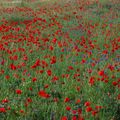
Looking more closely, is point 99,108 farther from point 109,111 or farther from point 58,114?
point 58,114

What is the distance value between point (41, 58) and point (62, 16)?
748 centimetres

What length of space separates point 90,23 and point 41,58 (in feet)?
→ 20.2

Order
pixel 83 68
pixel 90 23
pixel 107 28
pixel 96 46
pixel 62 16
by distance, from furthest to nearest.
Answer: pixel 62 16
pixel 90 23
pixel 107 28
pixel 96 46
pixel 83 68

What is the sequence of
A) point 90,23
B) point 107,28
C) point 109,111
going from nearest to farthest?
point 109,111, point 107,28, point 90,23

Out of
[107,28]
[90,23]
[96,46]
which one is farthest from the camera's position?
[90,23]

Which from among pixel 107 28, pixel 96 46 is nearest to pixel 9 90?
pixel 96 46

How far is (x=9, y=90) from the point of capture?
20.8 feet

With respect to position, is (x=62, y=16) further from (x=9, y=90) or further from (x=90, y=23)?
(x=9, y=90)

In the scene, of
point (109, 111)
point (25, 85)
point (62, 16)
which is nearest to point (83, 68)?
point (25, 85)

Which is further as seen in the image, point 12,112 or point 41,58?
point 41,58

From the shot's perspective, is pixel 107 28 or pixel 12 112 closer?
pixel 12 112

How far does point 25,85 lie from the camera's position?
6379 millimetres

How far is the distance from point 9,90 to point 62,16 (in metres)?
9.71

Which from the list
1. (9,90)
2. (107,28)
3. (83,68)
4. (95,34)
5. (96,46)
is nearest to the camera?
(9,90)
